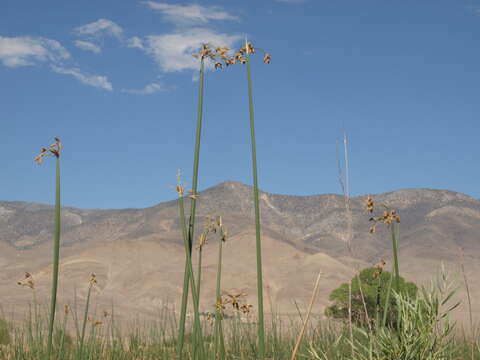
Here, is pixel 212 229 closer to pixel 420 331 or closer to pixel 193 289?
pixel 193 289

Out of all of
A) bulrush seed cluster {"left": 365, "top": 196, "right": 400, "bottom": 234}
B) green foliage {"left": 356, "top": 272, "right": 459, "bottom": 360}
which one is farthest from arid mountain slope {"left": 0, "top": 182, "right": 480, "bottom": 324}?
green foliage {"left": 356, "top": 272, "right": 459, "bottom": 360}

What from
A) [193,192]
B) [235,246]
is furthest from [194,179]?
[235,246]

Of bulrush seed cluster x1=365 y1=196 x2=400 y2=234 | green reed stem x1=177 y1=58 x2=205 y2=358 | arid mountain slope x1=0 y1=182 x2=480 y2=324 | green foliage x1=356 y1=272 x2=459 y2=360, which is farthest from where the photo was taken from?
arid mountain slope x1=0 y1=182 x2=480 y2=324

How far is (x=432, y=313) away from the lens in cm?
154

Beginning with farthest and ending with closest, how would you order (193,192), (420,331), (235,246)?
(235,246)
(193,192)
(420,331)

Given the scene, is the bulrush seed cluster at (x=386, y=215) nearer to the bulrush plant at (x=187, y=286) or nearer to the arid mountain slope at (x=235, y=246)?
the bulrush plant at (x=187, y=286)

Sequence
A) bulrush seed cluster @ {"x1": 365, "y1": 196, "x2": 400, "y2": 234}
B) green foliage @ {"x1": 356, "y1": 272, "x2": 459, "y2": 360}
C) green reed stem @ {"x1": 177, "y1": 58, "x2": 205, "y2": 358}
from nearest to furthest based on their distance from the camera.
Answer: green foliage @ {"x1": 356, "y1": 272, "x2": 459, "y2": 360} < green reed stem @ {"x1": 177, "y1": 58, "x2": 205, "y2": 358} < bulrush seed cluster @ {"x1": 365, "y1": 196, "x2": 400, "y2": 234}

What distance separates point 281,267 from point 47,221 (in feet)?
175

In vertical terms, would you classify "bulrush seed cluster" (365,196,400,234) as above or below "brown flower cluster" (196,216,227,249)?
above

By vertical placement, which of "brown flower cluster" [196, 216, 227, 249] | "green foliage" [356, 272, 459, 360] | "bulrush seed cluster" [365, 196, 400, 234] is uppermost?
"bulrush seed cluster" [365, 196, 400, 234]

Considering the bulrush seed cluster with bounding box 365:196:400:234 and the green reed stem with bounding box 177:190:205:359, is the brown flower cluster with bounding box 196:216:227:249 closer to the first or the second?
the green reed stem with bounding box 177:190:205:359

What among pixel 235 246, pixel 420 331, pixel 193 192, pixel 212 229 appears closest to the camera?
pixel 420 331

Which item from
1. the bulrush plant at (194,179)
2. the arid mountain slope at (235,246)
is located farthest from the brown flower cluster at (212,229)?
the arid mountain slope at (235,246)

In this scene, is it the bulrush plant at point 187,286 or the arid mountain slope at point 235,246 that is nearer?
the bulrush plant at point 187,286
